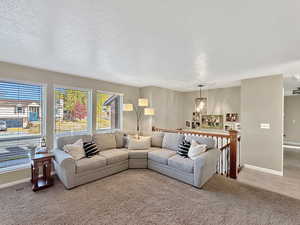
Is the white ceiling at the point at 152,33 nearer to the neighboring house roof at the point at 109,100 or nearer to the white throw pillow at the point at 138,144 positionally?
the neighboring house roof at the point at 109,100

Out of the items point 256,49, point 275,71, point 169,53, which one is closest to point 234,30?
point 256,49

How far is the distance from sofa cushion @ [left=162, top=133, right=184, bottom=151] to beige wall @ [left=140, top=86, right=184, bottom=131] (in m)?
1.28

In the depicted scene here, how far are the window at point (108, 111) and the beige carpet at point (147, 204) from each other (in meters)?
2.05

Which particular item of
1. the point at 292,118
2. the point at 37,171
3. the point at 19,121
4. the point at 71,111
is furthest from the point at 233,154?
the point at 292,118

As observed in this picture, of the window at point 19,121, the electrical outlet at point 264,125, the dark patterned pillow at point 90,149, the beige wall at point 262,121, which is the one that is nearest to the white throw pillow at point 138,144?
the dark patterned pillow at point 90,149

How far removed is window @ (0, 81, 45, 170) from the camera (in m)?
2.88

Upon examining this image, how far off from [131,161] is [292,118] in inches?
324

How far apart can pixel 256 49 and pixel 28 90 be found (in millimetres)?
4568

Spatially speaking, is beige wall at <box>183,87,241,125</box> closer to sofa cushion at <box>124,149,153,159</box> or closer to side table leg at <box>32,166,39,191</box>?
sofa cushion at <box>124,149,153,159</box>

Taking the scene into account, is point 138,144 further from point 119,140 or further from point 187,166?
point 187,166

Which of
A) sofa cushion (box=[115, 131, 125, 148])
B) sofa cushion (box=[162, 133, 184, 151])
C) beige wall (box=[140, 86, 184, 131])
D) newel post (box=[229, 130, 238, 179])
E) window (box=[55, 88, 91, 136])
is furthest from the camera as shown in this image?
beige wall (box=[140, 86, 184, 131])

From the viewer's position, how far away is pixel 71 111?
12.8ft

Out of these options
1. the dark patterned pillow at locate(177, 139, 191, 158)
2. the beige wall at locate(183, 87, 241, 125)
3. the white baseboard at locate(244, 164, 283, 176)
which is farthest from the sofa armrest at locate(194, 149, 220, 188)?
the beige wall at locate(183, 87, 241, 125)

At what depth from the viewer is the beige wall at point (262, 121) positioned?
139 inches
